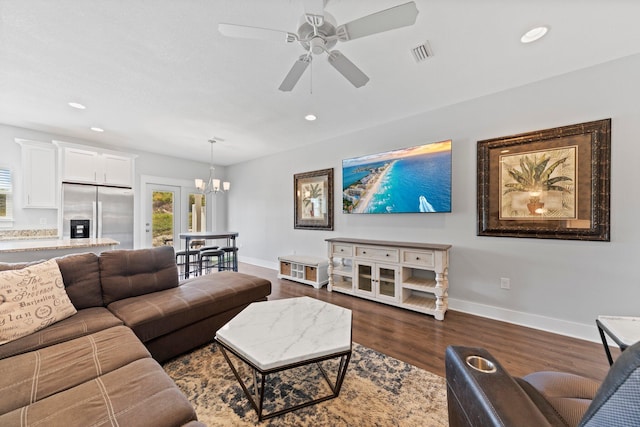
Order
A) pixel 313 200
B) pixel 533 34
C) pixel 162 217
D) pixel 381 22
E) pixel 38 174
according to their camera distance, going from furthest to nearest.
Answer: pixel 162 217 → pixel 313 200 → pixel 38 174 → pixel 533 34 → pixel 381 22

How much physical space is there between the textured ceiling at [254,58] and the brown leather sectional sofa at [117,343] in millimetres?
1762

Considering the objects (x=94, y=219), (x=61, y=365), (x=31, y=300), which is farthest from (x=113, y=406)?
(x=94, y=219)

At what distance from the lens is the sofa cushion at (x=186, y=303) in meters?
1.78

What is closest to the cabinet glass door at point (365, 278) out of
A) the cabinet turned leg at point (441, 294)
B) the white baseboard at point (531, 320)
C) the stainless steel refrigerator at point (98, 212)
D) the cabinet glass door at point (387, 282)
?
the cabinet glass door at point (387, 282)

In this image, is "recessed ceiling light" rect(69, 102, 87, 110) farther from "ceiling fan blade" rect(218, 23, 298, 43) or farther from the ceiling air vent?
the ceiling air vent

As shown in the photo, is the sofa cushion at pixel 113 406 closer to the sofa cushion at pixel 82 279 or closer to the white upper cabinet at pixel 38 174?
the sofa cushion at pixel 82 279

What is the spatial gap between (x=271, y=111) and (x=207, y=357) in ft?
9.38

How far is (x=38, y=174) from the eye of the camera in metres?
3.89

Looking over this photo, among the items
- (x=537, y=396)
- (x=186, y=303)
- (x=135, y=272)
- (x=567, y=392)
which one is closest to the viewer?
(x=537, y=396)

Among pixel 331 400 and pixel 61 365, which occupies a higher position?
pixel 61 365

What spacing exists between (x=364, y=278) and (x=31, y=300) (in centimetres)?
316

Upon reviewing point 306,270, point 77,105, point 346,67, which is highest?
point 77,105

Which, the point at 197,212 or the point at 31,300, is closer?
the point at 31,300

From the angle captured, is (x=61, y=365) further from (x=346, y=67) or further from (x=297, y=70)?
(x=346, y=67)
